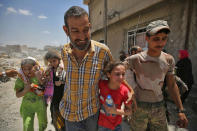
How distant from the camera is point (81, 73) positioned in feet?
3.77

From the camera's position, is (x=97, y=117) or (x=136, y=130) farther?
(x=136, y=130)

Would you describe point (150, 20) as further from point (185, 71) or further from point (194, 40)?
point (185, 71)

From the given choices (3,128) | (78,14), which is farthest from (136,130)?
(3,128)

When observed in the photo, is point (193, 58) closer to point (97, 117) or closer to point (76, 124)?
point (97, 117)

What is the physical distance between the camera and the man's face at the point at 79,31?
108 centimetres

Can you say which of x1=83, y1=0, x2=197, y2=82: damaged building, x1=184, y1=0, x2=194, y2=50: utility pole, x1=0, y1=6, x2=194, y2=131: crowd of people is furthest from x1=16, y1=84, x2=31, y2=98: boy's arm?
x1=184, y1=0, x2=194, y2=50: utility pole

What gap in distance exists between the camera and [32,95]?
74.7 inches

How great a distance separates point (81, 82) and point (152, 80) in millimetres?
855

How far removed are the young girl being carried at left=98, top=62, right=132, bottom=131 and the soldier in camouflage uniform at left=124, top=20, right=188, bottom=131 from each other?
18 cm

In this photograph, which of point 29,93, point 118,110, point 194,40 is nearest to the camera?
point 118,110

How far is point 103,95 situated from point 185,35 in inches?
167

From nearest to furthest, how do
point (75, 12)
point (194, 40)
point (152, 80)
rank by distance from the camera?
1. point (75, 12)
2. point (152, 80)
3. point (194, 40)

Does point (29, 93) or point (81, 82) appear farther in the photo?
point (29, 93)

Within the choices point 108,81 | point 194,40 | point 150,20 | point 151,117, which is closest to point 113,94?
point 108,81
